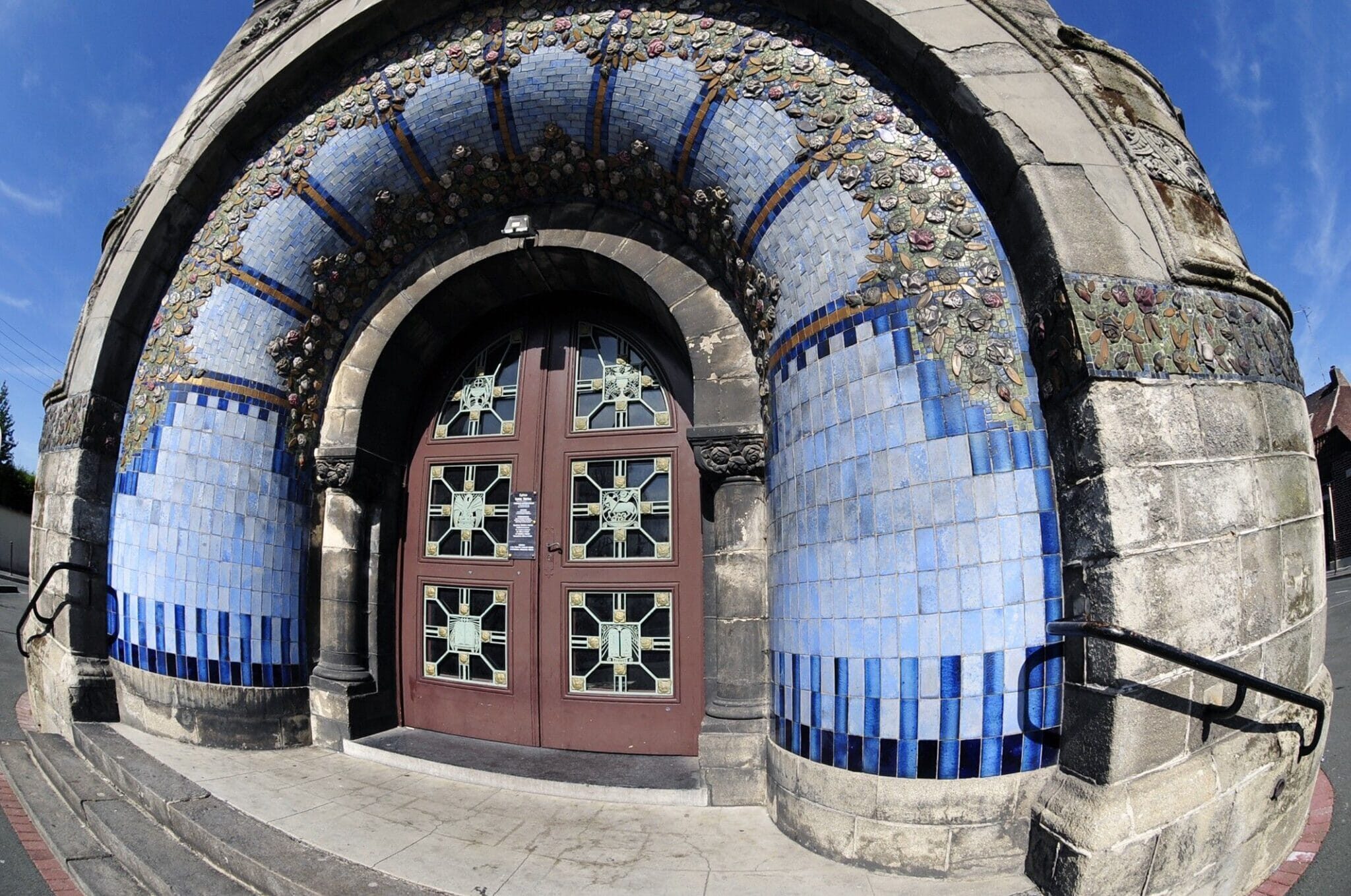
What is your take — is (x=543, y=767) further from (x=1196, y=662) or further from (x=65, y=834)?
(x=1196, y=662)

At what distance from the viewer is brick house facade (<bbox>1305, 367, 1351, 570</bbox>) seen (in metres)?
19.4

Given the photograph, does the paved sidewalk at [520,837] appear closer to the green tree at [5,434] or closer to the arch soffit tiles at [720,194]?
the arch soffit tiles at [720,194]

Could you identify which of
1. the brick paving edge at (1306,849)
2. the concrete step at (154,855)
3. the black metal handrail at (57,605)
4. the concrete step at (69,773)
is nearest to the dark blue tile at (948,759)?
the brick paving edge at (1306,849)

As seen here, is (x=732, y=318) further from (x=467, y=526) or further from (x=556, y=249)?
(x=467, y=526)

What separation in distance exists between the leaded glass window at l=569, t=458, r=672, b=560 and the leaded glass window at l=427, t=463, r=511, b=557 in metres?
0.62

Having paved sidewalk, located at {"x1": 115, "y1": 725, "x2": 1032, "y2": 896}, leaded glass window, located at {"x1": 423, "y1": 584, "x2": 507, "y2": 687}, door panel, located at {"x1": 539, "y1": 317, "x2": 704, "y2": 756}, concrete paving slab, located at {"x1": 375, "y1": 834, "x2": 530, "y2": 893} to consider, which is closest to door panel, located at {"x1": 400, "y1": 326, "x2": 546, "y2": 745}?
leaded glass window, located at {"x1": 423, "y1": 584, "x2": 507, "y2": 687}

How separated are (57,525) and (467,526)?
3075 millimetres

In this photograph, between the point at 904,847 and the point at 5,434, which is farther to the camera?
the point at 5,434

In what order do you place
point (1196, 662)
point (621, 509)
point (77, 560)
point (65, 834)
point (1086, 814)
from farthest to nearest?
point (77, 560) < point (621, 509) < point (65, 834) < point (1086, 814) < point (1196, 662)

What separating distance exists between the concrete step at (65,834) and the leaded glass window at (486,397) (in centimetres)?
316

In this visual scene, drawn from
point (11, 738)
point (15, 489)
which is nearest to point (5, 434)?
point (15, 489)

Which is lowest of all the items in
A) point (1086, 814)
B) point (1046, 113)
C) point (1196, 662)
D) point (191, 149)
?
point (1086, 814)

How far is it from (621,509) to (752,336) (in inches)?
61.2

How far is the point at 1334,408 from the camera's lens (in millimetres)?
20062
